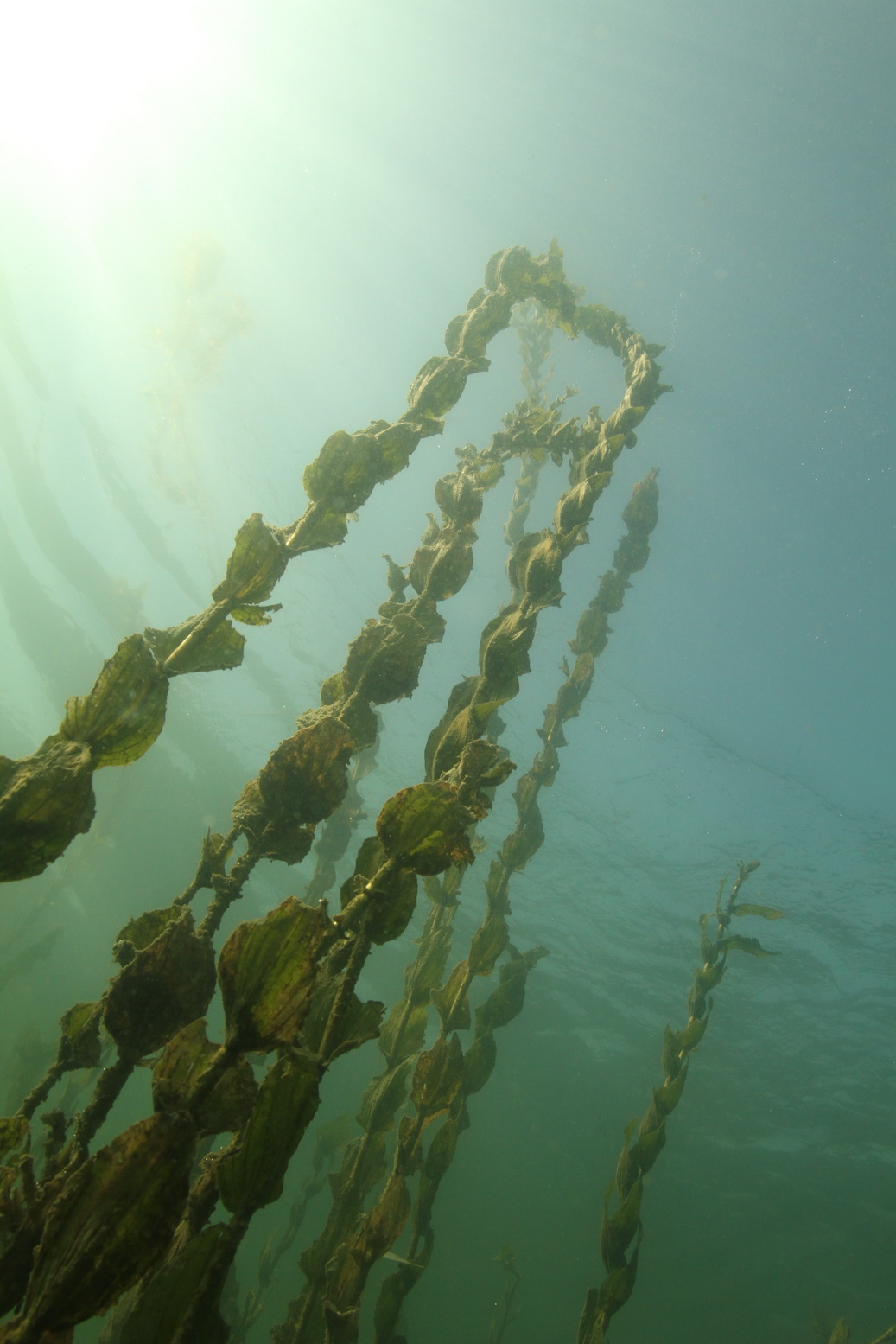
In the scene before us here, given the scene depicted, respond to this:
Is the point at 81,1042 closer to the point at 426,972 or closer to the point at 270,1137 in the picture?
the point at 270,1137

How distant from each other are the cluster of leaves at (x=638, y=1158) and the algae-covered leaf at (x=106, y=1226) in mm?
3876

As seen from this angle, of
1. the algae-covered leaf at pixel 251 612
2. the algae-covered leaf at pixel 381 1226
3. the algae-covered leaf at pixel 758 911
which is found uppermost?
the algae-covered leaf at pixel 758 911

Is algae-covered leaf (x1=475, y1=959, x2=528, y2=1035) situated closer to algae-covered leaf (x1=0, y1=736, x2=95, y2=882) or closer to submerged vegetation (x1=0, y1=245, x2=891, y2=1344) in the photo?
submerged vegetation (x1=0, y1=245, x2=891, y2=1344)

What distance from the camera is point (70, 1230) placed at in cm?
79

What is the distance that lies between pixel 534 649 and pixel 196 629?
14.7 m

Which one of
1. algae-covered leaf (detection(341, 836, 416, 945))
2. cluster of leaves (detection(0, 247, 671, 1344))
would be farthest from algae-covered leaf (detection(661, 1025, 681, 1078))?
algae-covered leaf (detection(341, 836, 416, 945))

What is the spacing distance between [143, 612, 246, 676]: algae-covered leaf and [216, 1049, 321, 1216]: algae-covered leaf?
88 centimetres

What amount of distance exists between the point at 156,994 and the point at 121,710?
555 millimetres

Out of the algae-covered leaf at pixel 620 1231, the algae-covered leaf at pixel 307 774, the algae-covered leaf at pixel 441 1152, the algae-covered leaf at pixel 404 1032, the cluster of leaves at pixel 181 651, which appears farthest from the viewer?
the algae-covered leaf at pixel 620 1231

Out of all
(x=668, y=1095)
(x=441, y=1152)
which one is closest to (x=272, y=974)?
(x=441, y=1152)

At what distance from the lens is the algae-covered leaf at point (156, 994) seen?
1009 mm

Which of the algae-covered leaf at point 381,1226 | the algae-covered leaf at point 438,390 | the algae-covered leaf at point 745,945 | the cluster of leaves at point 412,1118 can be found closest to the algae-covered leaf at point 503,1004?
the cluster of leaves at point 412,1118

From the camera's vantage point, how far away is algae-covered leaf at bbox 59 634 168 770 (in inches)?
46.4

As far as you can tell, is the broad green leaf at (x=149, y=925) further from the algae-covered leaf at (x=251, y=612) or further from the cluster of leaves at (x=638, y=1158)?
the cluster of leaves at (x=638, y=1158)
